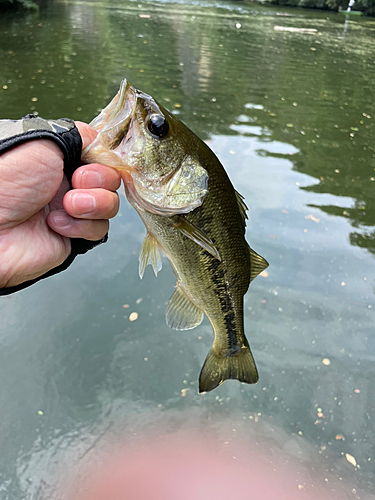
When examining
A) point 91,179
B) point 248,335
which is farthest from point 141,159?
point 248,335

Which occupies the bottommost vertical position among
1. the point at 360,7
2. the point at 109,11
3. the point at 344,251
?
the point at 344,251

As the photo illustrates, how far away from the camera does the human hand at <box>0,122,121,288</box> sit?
5.09ft

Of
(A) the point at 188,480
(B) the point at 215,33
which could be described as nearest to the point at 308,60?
(B) the point at 215,33

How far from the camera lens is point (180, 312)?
6.45ft

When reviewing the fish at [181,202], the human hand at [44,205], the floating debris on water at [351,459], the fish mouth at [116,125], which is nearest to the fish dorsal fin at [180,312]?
the fish at [181,202]

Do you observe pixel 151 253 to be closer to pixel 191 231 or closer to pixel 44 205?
pixel 191 231

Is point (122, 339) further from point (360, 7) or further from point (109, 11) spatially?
point (360, 7)

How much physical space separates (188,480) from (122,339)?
4.06ft

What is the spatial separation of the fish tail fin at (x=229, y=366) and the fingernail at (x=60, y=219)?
40.9 inches

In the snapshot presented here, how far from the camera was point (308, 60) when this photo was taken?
42.4ft

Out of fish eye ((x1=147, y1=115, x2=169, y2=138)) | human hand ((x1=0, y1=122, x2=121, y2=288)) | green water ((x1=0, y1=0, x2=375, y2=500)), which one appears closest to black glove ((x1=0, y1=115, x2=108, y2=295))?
human hand ((x1=0, y1=122, x2=121, y2=288))

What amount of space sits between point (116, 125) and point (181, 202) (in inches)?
15.2

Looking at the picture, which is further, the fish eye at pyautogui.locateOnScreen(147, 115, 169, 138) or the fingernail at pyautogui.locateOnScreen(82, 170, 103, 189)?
the fingernail at pyautogui.locateOnScreen(82, 170, 103, 189)

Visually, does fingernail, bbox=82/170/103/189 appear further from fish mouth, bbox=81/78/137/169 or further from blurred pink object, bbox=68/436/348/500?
blurred pink object, bbox=68/436/348/500
